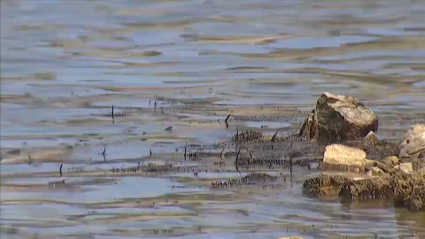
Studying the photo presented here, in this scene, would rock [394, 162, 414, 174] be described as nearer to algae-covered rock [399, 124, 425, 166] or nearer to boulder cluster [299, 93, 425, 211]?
boulder cluster [299, 93, 425, 211]

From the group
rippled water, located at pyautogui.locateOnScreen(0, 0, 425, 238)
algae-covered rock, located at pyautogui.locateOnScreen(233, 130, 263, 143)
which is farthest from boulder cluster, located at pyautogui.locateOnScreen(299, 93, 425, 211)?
algae-covered rock, located at pyautogui.locateOnScreen(233, 130, 263, 143)

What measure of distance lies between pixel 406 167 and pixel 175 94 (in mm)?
4870

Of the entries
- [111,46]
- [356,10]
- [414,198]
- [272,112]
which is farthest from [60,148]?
[356,10]

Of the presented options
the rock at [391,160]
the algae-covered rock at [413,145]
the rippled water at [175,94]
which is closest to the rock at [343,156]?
the rock at [391,160]

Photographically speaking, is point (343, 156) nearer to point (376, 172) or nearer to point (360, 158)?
point (360, 158)

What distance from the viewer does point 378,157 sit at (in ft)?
27.7

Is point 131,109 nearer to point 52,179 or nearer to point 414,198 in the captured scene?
point 52,179

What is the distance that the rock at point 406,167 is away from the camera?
762 centimetres

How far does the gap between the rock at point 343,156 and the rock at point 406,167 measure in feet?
1.07

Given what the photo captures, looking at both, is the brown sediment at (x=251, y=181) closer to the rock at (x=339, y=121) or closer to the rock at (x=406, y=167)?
the rock at (x=406, y=167)

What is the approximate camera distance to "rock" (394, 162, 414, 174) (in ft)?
25.0

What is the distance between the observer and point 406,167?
7730mm

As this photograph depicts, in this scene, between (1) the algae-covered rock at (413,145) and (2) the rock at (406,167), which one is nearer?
(2) the rock at (406,167)

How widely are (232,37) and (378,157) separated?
8503mm
